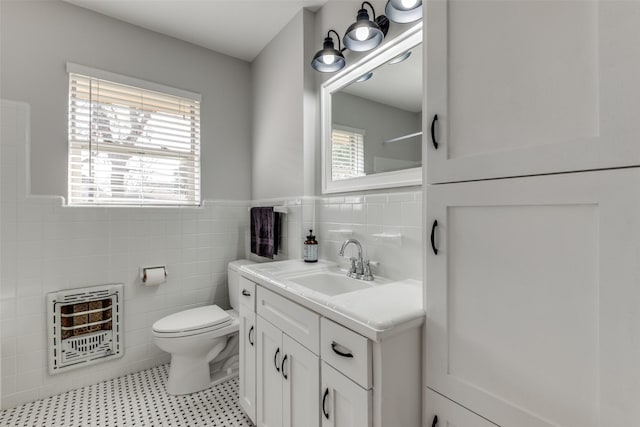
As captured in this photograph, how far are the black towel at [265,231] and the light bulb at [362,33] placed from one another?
1.32 metres

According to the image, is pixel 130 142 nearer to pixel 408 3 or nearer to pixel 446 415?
pixel 408 3

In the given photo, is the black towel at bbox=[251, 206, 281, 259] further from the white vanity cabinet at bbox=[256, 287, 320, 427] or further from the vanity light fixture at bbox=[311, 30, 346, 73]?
the vanity light fixture at bbox=[311, 30, 346, 73]

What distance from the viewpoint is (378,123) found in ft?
5.62

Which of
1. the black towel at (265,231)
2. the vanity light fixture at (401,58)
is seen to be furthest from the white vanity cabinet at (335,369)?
the vanity light fixture at (401,58)

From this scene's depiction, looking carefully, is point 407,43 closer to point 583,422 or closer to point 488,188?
point 488,188

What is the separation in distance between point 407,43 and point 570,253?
4.20 feet

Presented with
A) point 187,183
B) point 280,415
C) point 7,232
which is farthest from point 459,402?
point 7,232

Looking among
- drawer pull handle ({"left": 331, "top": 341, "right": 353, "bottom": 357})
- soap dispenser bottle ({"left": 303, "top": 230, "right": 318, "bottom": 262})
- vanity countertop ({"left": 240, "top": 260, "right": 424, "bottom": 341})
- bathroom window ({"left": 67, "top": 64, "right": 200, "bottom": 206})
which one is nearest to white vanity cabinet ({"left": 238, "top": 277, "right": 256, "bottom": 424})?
vanity countertop ({"left": 240, "top": 260, "right": 424, "bottom": 341})

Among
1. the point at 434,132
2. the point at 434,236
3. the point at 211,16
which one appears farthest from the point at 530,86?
the point at 211,16

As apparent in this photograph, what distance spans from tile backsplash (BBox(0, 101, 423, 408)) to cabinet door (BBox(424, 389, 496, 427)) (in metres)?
0.58

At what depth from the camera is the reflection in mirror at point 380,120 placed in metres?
1.50

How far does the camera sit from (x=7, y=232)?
1827mm

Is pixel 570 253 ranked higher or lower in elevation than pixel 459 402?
higher

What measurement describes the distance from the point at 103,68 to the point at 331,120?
173cm
